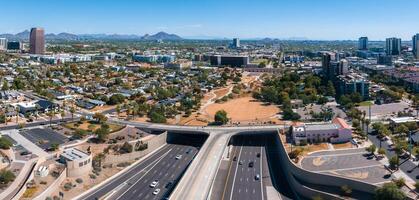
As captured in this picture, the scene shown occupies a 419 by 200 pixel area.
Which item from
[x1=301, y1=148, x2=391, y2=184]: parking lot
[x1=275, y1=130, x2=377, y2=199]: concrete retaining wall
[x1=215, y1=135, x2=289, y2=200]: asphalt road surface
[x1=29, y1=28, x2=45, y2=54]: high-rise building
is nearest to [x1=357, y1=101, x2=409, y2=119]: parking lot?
[x1=215, y1=135, x2=289, y2=200]: asphalt road surface

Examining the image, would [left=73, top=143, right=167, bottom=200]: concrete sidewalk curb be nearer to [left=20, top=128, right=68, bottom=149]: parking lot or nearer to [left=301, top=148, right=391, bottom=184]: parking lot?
[left=20, top=128, right=68, bottom=149]: parking lot

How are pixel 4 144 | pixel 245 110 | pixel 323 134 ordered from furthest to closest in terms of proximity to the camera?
pixel 245 110 < pixel 323 134 < pixel 4 144

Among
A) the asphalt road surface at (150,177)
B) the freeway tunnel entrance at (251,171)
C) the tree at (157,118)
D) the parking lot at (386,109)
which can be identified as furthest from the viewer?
the parking lot at (386,109)

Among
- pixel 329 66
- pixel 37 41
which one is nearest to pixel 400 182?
pixel 329 66

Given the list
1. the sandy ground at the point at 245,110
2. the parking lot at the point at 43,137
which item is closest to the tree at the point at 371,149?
the sandy ground at the point at 245,110

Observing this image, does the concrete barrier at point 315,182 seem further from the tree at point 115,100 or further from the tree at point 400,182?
the tree at point 115,100

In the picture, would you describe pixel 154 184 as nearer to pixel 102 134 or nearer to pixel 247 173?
pixel 247 173
